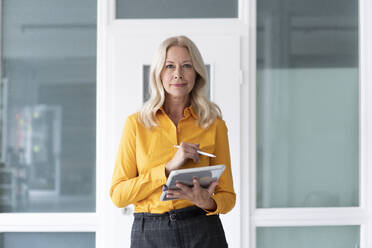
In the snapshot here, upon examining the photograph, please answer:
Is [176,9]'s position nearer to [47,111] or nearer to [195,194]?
[47,111]

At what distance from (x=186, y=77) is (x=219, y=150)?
13.3 inches

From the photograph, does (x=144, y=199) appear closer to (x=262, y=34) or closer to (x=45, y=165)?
(x=45, y=165)

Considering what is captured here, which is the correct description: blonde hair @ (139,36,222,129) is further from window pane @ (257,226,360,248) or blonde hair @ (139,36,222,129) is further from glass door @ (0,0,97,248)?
window pane @ (257,226,360,248)

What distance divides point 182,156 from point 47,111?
1.44m

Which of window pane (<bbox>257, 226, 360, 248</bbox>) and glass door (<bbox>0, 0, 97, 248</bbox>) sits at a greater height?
glass door (<bbox>0, 0, 97, 248</bbox>)

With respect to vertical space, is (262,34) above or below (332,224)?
above

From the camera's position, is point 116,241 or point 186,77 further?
point 116,241

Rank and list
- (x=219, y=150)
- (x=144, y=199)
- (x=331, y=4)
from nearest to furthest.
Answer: (x=144, y=199) < (x=219, y=150) < (x=331, y=4)

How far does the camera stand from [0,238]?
247 centimetres

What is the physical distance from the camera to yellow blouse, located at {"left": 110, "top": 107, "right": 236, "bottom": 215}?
1443mm

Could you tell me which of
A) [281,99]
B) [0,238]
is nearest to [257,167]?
[281,99]

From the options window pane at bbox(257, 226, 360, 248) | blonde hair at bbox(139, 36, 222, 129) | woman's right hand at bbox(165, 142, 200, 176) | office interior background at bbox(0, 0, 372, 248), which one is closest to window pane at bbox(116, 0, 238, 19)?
office interior background at bbox(0, 0, 372, 248)

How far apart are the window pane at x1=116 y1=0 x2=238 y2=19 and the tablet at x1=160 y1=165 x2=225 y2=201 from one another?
1.41m

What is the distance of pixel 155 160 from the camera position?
4.93 feet
